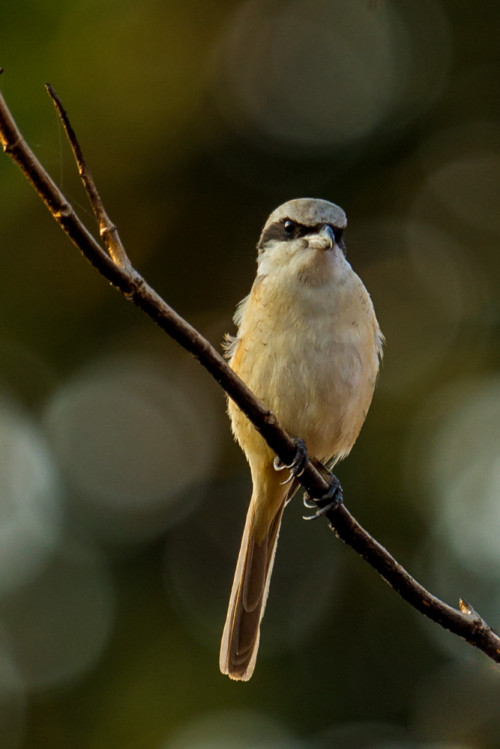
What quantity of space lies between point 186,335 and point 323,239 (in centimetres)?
148

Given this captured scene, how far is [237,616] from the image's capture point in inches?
141

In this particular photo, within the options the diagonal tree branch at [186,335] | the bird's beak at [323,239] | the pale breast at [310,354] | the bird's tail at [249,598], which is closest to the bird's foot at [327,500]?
the diagonal tree branch at [186,335]

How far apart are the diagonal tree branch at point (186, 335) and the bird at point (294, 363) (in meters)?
0.58

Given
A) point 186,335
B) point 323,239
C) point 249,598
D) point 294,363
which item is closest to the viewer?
point 186,335

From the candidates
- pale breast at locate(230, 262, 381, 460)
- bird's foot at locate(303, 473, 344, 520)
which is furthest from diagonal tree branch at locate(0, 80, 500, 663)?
pale breast at locate(230, 262, 381, 460)

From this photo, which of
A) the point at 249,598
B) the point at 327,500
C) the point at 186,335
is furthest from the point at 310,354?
the point at 186,335

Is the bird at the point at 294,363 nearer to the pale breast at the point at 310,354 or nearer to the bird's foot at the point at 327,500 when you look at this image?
the pale breast at the point at 310,354

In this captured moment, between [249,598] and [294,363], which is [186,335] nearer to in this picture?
[294,363]

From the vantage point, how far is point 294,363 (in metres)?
3.30

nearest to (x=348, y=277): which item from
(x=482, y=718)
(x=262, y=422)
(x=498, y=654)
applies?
(x=262, y=422)

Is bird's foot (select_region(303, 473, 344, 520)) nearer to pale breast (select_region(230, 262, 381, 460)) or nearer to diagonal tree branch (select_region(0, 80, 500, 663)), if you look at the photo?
diagonal tree branch (select_region(0, 80, 500, 663))

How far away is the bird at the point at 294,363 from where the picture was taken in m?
3.32

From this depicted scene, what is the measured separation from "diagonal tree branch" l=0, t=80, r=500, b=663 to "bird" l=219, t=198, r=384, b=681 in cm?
58

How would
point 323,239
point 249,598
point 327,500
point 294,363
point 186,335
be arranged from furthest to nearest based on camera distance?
1. point 249,598
2. point 323,239
3. point 294,363
4. point 327,500
5. point 186,335
